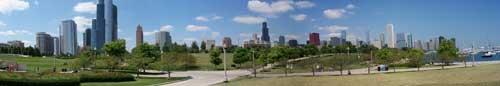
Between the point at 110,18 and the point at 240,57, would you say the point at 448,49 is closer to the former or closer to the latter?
the point at 240,57

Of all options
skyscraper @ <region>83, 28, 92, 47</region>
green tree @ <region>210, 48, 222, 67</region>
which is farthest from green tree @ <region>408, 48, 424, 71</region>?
skyscraper @ <region>83, 28, 92, 47</region>

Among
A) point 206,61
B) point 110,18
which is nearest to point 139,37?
point 110,18

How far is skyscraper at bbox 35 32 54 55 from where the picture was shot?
46138 millimetres

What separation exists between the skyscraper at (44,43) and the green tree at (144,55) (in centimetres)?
1437

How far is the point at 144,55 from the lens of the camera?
1277 inches

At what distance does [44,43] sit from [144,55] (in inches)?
814

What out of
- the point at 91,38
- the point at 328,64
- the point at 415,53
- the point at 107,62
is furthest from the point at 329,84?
the point at 91,38

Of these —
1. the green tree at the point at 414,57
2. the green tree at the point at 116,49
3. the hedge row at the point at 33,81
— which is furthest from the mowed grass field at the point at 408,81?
the green tree at the point at 116,49

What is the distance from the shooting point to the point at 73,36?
27.3 meters

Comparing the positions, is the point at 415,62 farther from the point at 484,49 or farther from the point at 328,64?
the point at 484,49

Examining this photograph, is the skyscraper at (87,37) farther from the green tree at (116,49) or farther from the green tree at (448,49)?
the green tree at (448,49)

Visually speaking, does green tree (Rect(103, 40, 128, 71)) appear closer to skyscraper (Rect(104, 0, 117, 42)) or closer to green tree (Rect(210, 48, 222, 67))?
skyscraper (Rect(104, 0, 117, 42))

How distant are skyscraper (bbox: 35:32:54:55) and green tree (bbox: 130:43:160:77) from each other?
14367 millimetres

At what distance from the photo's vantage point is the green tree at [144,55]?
88.2 ft
